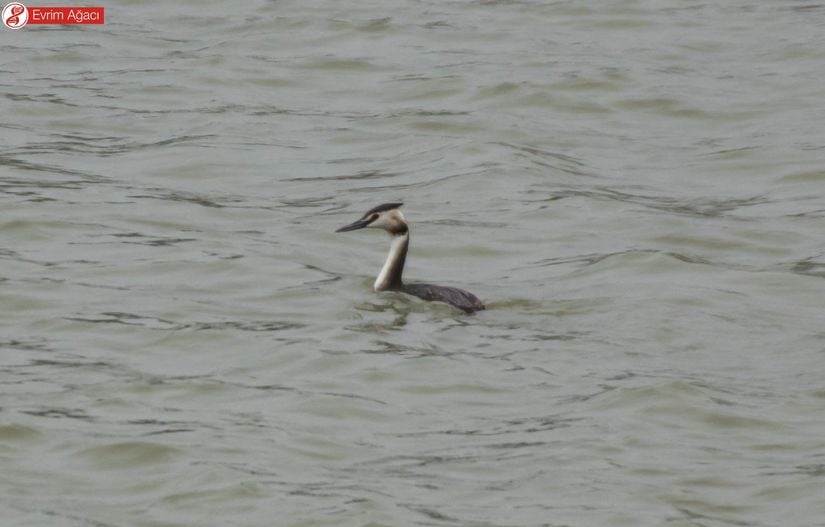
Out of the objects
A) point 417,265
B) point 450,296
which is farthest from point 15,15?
point 450,296

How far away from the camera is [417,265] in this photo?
15.1m

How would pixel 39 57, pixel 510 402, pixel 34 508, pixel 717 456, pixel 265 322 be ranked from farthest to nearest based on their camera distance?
pixel 39 57 → pixel 265 322 → pixel 510 402 → pixel 717 456 → pixel 34 508

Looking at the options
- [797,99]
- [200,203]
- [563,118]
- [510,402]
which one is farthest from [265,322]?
[797,99]

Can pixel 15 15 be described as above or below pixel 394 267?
above

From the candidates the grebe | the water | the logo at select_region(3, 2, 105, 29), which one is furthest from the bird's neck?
the logo at select_region(3, 2, 105, 29)

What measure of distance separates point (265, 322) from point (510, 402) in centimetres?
243

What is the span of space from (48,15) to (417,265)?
9.62 metres

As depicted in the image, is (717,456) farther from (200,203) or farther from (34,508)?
(200,203)

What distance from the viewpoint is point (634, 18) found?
75.9ft

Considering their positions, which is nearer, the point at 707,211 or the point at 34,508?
the point at 34,508

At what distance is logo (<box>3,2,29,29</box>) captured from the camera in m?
22.5

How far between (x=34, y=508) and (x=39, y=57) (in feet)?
A: 40.7

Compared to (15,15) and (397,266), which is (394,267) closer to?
(397,266)

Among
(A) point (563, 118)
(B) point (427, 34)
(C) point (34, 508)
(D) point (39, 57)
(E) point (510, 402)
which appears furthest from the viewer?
(B) point (427, 34)
